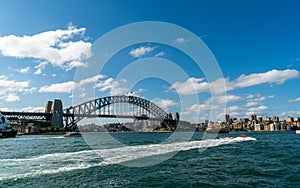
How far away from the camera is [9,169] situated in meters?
14.9

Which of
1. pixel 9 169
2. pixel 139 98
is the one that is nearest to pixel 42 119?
pixel 139 98

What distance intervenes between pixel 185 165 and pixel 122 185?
21.0 ft

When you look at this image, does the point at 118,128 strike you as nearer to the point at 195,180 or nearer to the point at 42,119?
the point at 42,119

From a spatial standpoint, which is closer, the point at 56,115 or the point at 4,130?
the point at 4,130

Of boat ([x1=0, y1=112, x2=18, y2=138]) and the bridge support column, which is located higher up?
the bridge support column

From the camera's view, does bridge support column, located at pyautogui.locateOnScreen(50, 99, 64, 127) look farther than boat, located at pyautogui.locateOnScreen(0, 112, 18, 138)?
Yes

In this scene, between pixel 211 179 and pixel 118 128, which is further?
pixel 118 128

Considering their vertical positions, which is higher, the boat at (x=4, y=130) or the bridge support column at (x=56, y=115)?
the bridge support column at (x=56, y=115)

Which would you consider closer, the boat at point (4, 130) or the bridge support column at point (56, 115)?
the boat at point (4, 130)

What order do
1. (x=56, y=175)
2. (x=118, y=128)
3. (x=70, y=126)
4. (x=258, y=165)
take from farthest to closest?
1. (x=118, y=128)
2. (x=70, y=126)
3. (x=258, y=165)
4. (x=56, y=175)

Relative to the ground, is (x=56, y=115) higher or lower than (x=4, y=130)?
higher

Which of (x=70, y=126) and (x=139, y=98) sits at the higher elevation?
(x=139, y=98)

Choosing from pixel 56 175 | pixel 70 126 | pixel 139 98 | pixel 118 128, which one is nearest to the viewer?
pixel 56 175

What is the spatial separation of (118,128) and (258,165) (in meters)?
151
